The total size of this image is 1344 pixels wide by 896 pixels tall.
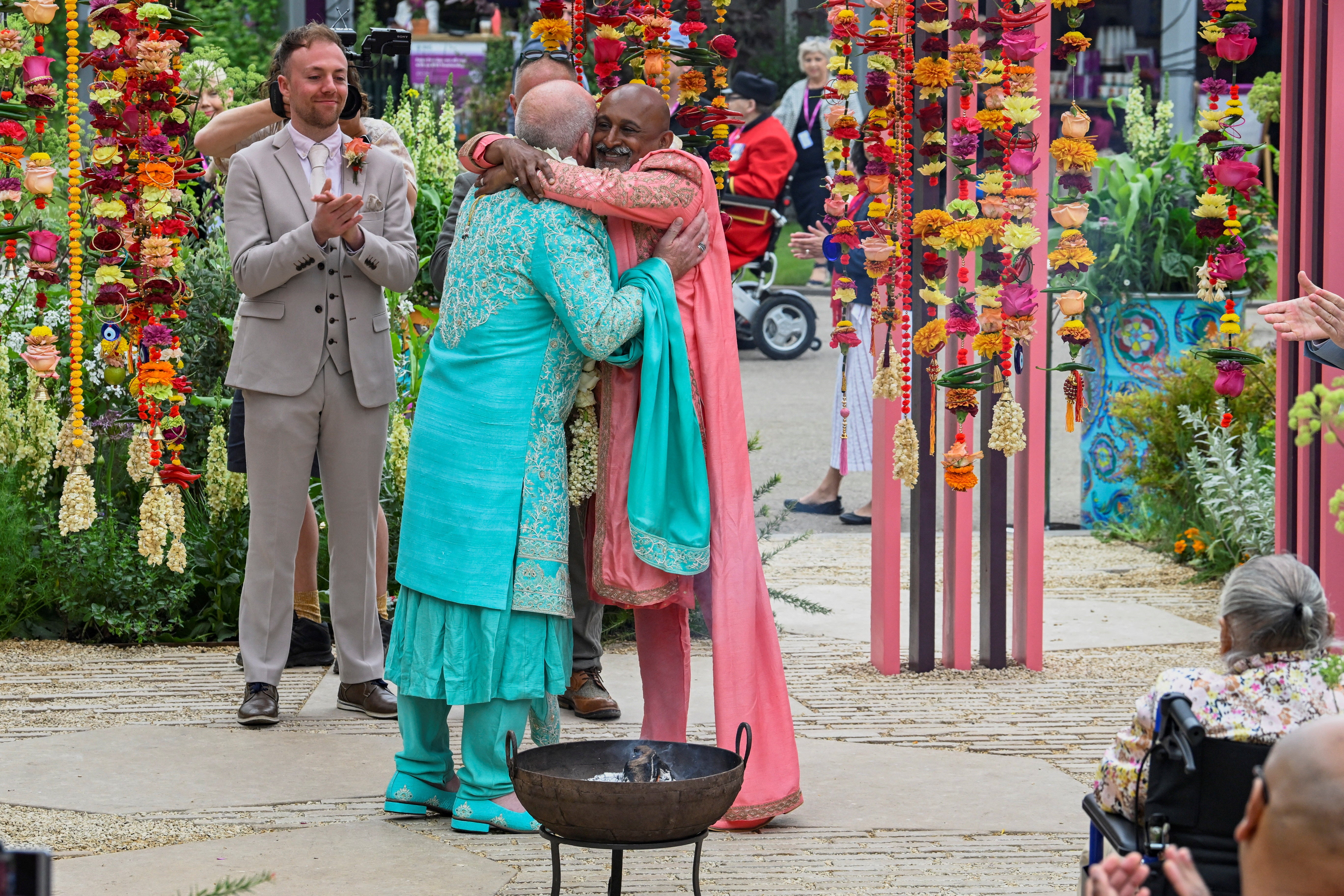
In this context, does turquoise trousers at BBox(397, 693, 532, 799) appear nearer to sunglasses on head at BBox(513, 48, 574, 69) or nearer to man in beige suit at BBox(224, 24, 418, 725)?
man in beige suit at BBox(224, 24, 418, 725)

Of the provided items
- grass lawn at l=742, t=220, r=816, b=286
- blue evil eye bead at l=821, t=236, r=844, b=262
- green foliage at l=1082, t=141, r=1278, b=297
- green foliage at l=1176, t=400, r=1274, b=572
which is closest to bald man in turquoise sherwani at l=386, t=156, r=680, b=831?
blue evil eye bead at l=821, t=236, r=844, b=262

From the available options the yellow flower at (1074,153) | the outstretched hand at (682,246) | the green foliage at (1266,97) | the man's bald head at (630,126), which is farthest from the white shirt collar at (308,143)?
the green foliage at (1266,97)

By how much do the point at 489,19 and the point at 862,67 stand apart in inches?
320

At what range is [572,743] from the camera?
365 centimetres

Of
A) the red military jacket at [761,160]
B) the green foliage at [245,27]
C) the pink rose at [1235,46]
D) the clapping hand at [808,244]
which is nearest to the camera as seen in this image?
the pink rose at [1235,46]

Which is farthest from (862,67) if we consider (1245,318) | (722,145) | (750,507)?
(750,507)

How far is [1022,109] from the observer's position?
4652 millimetres

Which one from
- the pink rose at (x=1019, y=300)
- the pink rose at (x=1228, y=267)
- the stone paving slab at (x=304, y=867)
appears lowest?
the stone paving slab at (x=304, y=867)

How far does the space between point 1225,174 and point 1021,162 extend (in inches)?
24.8

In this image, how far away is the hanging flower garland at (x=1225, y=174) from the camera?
4.67 metres

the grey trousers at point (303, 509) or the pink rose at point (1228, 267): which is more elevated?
the pink rose at point (1228, 267)

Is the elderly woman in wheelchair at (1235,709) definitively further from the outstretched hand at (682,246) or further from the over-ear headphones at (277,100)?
the over-ear headphones at (277,100)

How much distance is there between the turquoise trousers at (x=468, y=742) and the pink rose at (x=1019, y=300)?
6.27ft

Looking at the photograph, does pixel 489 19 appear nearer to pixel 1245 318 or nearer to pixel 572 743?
pixel 1245 318
